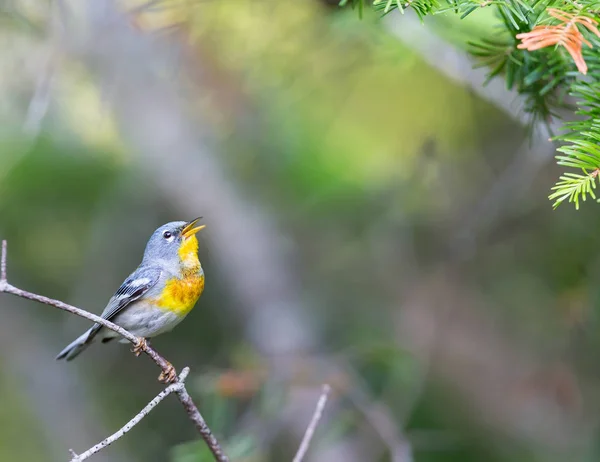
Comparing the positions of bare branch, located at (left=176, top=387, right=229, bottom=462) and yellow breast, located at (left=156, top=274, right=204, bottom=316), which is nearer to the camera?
bare branch, located at (left=176, top=387, right=229, bottom=462)

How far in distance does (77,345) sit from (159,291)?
0.45 metres

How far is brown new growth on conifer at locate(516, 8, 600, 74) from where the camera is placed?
A: 1.08m

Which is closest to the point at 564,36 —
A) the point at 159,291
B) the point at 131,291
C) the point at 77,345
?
the point at 159,291

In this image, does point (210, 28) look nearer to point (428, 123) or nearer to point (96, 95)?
point (96, 95)

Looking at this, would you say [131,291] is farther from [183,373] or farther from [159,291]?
[183,373]

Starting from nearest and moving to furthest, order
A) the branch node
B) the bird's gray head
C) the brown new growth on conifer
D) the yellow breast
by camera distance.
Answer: the brown new growth on conifer, the branch node, the yellow breast, the bird's gray head

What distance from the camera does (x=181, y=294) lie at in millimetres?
2494

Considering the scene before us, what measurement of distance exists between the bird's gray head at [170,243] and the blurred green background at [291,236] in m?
0.79

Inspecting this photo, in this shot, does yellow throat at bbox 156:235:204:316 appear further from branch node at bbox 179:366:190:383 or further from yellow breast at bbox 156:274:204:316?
branch node at bbox 179:366:190:383

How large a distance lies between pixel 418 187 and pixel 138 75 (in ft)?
6.08

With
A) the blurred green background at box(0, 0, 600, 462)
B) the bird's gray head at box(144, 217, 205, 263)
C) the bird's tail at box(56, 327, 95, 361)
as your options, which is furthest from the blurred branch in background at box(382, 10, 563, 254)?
the bird's tail at box(56, 327, 95, 361)

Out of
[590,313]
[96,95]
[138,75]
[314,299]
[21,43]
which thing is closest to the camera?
[590,313]

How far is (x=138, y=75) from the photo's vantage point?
4199mm

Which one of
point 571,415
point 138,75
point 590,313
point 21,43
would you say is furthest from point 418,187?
point 21,43
